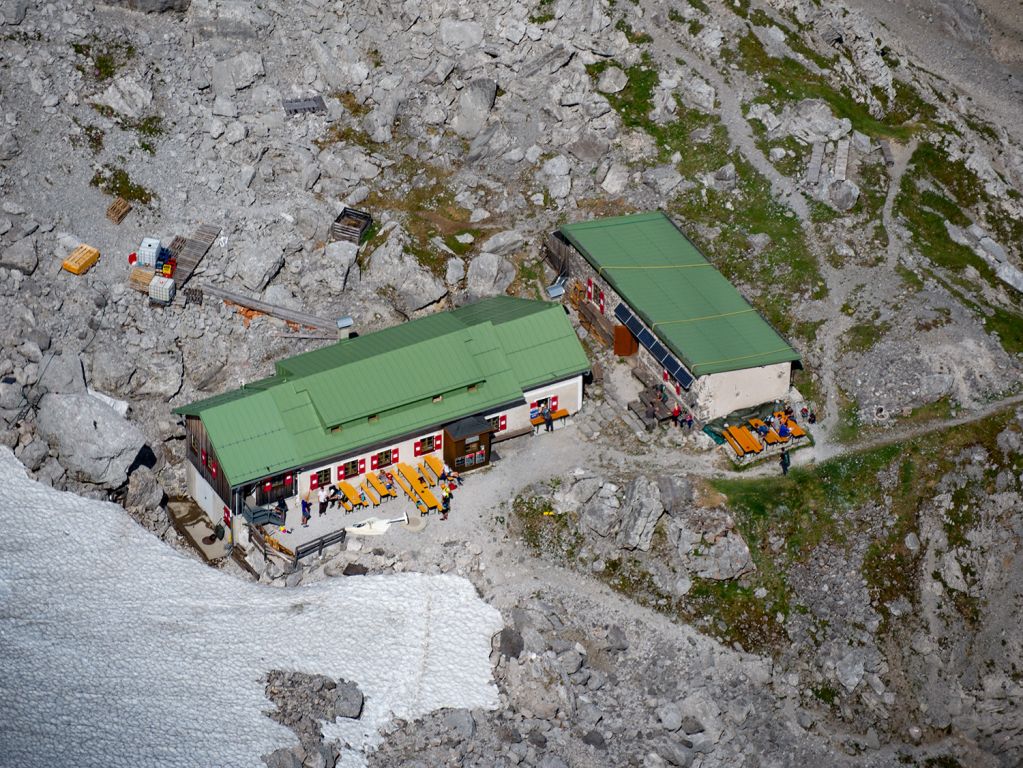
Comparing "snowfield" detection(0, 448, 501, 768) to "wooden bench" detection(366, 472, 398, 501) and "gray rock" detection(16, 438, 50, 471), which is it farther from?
"wooden bench" detection(366, 472, 398, 501)

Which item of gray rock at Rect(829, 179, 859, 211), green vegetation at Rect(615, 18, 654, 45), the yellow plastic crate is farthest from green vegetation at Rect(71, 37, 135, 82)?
gray rock at Rect(829, 179, 859, 211)

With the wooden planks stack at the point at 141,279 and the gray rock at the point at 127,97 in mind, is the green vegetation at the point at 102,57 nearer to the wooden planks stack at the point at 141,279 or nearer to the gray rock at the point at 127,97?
the gray rock at the point at 127,97

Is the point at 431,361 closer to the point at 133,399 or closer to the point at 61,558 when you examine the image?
the point at 133,399

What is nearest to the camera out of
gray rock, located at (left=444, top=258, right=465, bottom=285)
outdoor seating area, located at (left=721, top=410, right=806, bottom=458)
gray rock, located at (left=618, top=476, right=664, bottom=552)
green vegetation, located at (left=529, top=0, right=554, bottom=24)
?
gray rock, located at (left=618, top=476, right=664, bottom=552)

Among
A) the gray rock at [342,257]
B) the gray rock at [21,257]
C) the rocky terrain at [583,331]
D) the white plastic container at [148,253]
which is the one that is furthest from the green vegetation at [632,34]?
the gray rock at [21,257]

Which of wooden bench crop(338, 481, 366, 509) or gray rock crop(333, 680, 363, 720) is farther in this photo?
wooden bench crop(338, 481, 366, 509)

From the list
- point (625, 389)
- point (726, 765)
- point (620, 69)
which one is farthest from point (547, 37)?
point (726, 765)
